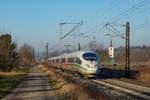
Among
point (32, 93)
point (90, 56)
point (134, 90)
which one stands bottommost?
point (32, 93)

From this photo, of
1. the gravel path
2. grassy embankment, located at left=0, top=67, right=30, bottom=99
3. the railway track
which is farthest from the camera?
grassy embankment, located at left=0, top=67, right=30, bottom=99

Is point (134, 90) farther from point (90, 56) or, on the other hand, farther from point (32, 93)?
point (90, 56)

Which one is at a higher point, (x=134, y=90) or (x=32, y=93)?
(x=134, y=90)

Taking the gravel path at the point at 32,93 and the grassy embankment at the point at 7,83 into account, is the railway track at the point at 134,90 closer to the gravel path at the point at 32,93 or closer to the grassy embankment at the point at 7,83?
the gravel path at the point at 32,93

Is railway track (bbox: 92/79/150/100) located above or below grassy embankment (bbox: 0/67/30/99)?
above

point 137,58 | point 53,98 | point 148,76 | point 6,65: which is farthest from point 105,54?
point 53,98

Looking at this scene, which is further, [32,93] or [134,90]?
[134,90]

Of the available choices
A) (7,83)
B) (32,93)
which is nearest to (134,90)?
(32,93)

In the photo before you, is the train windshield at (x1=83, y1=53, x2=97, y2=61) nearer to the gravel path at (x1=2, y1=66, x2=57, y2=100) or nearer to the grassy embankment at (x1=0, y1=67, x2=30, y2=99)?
the gravel path at (x1=2, y1=66, x2=57, y2=100)

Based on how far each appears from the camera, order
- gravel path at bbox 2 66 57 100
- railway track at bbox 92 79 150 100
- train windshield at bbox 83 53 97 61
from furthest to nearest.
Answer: train windshield at bbox 83 53 97 61, gravel path at bbox 2 66 57 100, railway track at bbox 92 79 150 100

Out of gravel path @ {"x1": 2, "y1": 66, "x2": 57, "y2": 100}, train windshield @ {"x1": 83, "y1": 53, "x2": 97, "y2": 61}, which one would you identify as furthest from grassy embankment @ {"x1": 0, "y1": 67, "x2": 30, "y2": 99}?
train windshield @ {"x1": 83, "y1": 53, "x2": 97, "y2": 61}

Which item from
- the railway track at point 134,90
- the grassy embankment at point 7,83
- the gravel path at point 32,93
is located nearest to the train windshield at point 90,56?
the railway track at point 134,90

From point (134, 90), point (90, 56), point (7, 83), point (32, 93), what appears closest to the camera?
point (32, 93)

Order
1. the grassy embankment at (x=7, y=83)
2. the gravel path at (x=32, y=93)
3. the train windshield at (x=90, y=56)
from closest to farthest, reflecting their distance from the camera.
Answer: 1. the gravel path at (x=32, y=93)
2. the grassy embankment at (x=7, y=83)
3. the train windshield at (x=90, y=56)
